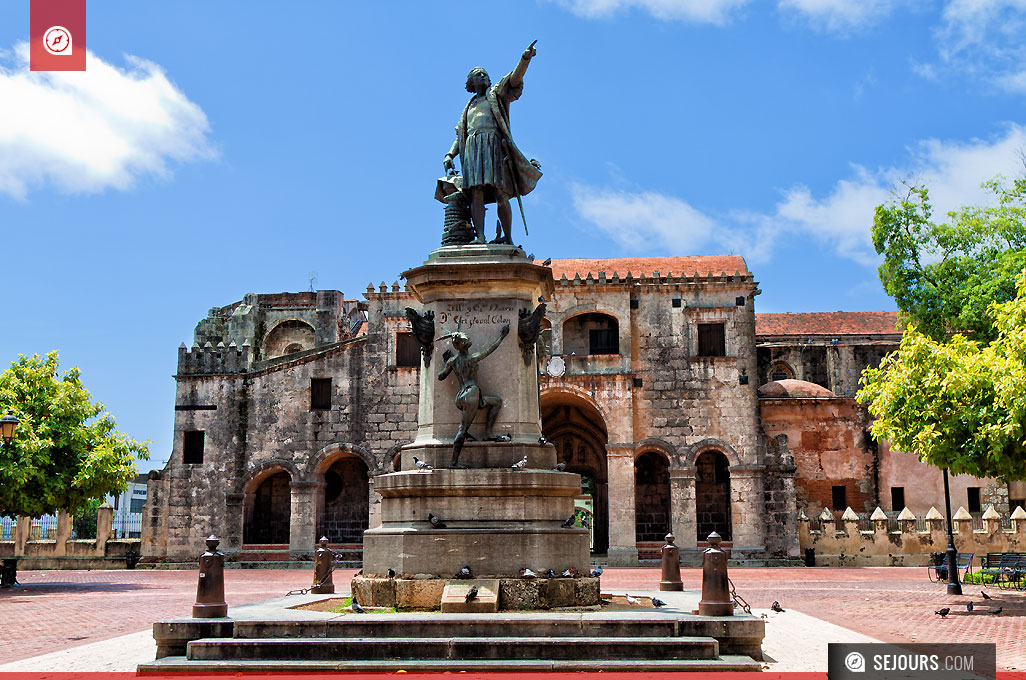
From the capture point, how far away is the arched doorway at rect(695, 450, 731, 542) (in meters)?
35.9

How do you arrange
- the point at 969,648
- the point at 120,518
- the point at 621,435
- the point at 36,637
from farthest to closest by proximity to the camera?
the point at 120,518, the point at 621,435, the point at 36,637, the point at 969,648

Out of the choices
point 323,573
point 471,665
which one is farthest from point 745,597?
point 471,665

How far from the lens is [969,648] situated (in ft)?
35.1

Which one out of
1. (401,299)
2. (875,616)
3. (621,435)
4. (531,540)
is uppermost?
(401,299)

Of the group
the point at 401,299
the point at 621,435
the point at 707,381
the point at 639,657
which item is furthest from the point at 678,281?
the point at 639,657

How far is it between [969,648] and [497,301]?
651cm

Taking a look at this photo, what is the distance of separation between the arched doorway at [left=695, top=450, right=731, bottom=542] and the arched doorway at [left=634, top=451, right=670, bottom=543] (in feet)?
3.95

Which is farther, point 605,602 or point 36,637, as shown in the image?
point 36,637

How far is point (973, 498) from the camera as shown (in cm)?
3603

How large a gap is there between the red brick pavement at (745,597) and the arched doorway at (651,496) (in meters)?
6.25

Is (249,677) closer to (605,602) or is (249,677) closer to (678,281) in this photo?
(605,602)

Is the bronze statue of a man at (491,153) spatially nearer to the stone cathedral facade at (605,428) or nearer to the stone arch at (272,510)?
the stone cathedral facade at (605,428)

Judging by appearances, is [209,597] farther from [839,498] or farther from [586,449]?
[839,498]

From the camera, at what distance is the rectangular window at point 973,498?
35.8 meters
